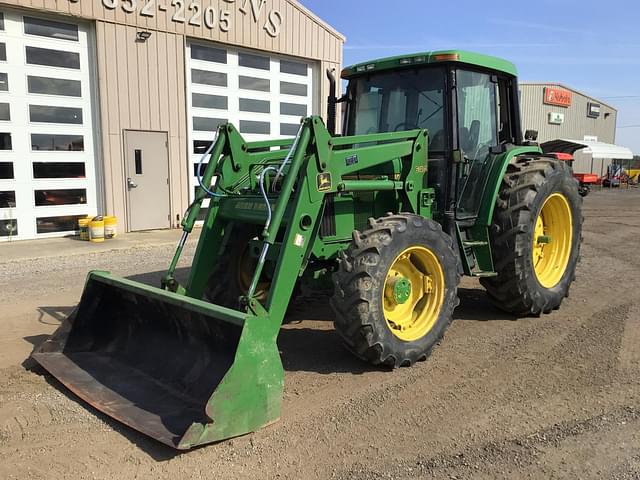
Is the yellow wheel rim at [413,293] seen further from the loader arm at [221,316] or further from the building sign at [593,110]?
the building sign at [593,110]

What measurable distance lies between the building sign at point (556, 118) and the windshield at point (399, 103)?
30.6 meters

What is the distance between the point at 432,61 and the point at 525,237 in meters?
1.79

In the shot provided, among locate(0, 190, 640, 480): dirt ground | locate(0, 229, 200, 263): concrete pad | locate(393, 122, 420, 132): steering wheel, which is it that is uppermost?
locate(393, 122, 420, 132): steering wheel

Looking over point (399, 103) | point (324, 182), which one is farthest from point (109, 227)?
point (324, 182)

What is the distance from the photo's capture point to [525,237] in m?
5.08

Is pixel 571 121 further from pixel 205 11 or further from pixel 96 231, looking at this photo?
pixel 96 231

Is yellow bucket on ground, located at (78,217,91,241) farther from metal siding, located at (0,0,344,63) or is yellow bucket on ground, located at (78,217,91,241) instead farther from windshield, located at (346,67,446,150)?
windshield, located at (346,67,446,150)

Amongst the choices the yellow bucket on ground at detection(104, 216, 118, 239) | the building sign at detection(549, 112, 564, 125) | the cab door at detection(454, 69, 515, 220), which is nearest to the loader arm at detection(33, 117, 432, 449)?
the cab door at detection(454, 69, 515, 220)

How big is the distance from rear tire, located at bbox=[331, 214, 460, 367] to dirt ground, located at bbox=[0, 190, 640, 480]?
0.78 feet

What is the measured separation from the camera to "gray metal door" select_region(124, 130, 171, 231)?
10.6 metres

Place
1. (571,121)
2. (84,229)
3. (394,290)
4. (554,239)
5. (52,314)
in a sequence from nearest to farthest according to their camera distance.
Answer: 1. (394,290)
2. (52,314)
3. (554,239)
4. (84,229)
5. (571,121)

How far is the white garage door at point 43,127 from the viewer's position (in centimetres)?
944

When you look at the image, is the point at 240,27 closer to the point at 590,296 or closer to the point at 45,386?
the point at 590,296

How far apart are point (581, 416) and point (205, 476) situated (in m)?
2.29
